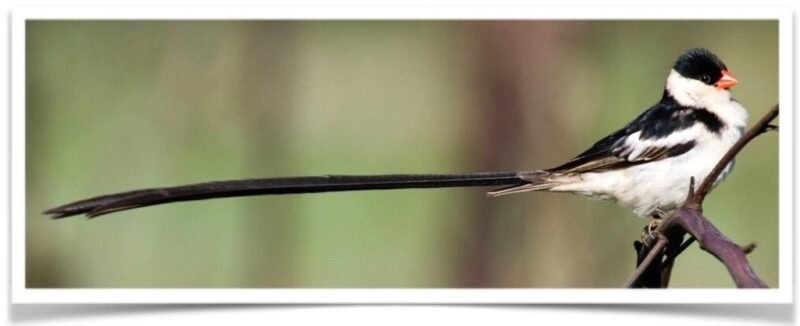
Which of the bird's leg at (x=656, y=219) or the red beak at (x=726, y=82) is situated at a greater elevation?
the red beak at (x=726, y=82)

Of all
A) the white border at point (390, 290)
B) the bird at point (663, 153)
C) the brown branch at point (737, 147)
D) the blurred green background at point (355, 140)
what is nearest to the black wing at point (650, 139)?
the bird at point (663, 153)

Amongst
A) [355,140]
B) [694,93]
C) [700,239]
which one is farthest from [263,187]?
[694,93]

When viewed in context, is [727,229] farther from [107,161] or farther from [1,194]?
[1,194]

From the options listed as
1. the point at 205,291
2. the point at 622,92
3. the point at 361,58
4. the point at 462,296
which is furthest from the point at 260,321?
the point at 622,92

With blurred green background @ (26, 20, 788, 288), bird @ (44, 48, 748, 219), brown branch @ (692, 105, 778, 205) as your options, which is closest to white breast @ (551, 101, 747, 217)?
bird @ (44, 48, 748, 219)

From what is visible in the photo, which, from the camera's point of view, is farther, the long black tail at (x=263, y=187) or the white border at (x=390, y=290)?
the white border at (x=390, y=290)

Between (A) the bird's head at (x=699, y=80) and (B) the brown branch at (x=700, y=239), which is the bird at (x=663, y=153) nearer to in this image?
(A) the bird's head at (x=699, y=80)

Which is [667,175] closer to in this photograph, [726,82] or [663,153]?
[663,153]
